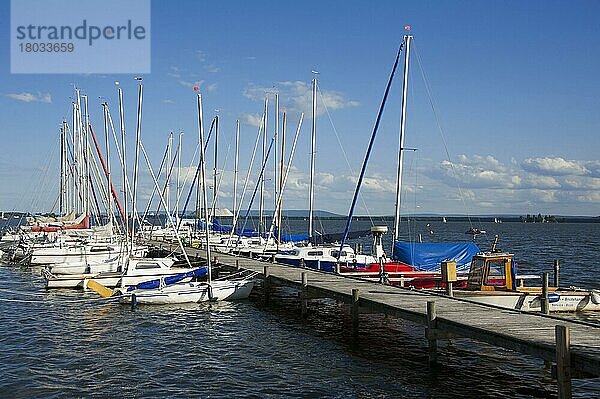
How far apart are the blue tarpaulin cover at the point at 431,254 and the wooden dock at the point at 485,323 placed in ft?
17.6

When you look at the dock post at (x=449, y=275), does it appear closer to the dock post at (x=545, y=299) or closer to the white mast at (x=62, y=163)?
the dock post at (x=545, y=299)

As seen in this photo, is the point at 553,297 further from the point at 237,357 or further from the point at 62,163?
the point at 62,163

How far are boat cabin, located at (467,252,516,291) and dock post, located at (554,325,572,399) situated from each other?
10.4 m

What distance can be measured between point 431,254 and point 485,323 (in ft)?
50.8

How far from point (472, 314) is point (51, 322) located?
51.8 feet

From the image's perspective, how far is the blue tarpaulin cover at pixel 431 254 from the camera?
31.0 m

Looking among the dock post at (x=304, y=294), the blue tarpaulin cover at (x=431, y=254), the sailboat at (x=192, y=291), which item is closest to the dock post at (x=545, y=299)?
the blue tarpaulin cover at (x=431, y=254)

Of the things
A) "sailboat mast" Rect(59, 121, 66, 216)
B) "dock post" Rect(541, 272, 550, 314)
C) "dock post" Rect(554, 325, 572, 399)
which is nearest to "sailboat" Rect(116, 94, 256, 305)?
"dock post" Rect(541, 272, 550, 314)

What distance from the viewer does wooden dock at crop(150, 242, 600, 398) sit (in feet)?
41.0

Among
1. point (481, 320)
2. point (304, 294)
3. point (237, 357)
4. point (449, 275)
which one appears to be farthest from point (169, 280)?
point (481, 320)

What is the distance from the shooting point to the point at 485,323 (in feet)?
52.8

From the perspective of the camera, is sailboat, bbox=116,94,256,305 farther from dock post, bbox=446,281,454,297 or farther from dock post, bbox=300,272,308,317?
dock post, bbox=446,281,454,297

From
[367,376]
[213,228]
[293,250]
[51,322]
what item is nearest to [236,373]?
[367,376]

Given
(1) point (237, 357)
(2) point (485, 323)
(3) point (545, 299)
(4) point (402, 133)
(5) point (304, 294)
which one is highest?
(4) point (402, 133)
